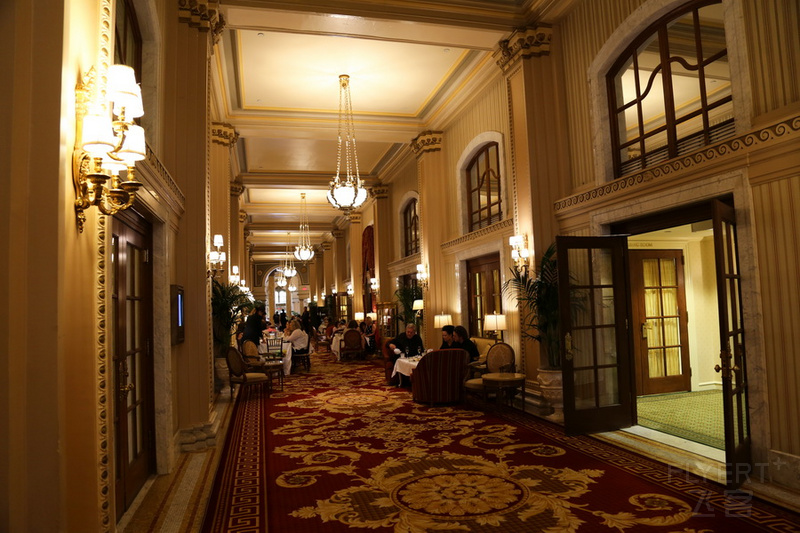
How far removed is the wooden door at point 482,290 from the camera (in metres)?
9.59

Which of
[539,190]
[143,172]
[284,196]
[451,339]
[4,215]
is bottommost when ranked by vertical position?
[451,339]

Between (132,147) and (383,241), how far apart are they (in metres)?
13.6

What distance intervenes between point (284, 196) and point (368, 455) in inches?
559

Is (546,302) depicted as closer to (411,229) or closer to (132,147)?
(132,147)

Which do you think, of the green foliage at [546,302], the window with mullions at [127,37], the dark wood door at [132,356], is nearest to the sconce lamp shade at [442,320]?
the green foliage at [546,302]

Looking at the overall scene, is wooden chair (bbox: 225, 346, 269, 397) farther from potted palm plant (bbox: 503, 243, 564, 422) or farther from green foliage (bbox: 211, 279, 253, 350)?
potted palm plant (bbox: 503, 243, 564, 422)

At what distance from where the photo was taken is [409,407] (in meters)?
7.98

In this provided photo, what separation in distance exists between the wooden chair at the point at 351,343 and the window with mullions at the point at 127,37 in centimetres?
1033

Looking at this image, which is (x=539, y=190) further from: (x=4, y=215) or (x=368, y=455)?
(x=4, y=215)

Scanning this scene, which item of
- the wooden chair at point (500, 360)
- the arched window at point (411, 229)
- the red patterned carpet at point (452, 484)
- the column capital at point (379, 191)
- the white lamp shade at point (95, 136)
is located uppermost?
the column capital at point (379, 191)

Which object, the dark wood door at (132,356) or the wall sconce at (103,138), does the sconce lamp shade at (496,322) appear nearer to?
the dark wood door at (132,356)

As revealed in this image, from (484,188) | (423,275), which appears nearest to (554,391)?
(484,188)

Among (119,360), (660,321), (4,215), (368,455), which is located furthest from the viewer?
(660,321)

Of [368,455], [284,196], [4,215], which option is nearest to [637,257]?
[368,455]
